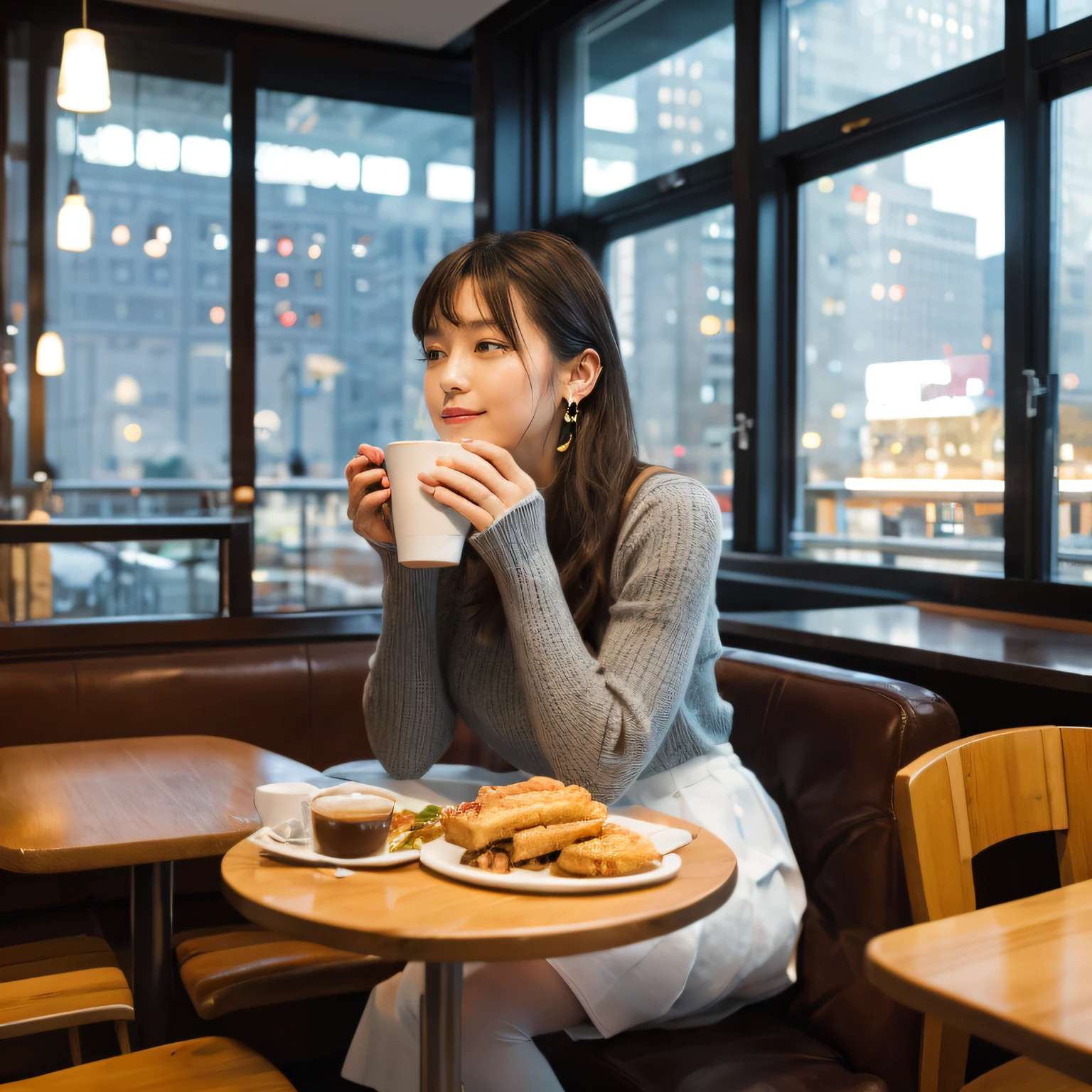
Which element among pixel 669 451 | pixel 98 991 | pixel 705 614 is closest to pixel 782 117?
pixel 669 451

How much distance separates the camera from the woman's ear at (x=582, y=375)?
1584 mm

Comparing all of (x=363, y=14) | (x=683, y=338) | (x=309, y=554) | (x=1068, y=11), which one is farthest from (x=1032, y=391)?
(x=309, y=554)

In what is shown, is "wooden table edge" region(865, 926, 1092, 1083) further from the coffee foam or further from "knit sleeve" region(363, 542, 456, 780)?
"knit sleeve" region(363, 542, 456, 780)

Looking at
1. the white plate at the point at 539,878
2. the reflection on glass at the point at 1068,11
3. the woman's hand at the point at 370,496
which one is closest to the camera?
the white plate at the point at 539,878

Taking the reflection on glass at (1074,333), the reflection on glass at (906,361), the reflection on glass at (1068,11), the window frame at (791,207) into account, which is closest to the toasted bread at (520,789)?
the window frame at (791,207)

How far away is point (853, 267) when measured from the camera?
3.42m

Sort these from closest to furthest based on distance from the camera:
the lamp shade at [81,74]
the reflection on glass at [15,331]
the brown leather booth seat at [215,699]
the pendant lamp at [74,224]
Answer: the brown leather booth seat at [215,699] < the lamp shade at [81,74] < the pendant lamp at [74,224] < the reflection on glass at [15,331]

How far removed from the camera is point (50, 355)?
15.3ft

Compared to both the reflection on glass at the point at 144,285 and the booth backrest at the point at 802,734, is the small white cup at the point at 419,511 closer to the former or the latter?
the booth backrest at the point at 802,734

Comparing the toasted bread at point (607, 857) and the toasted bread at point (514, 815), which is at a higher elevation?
the toasted bread at point (514, 815)

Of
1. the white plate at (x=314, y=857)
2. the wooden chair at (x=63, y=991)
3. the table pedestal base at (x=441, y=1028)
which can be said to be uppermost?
the white plate at (x=314, y=857)

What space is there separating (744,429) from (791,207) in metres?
0.71

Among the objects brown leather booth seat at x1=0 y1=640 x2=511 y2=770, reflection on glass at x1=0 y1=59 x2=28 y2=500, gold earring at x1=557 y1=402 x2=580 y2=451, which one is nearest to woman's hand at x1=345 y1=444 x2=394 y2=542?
gold earring at x1=557 y1=402 x2=580 y2=451

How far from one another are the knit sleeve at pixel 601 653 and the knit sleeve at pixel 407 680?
0.81 ft
